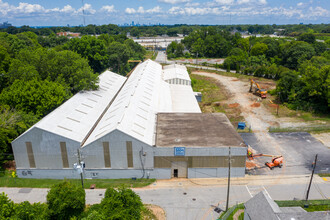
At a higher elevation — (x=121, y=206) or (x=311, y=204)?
(x=121, y=206)

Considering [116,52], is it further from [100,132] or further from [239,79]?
[100,132]

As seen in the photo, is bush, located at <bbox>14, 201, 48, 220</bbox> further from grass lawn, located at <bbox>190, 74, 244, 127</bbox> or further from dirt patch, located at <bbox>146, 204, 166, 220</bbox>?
grass lawn, located at <bbox>190, 74, 244, 127</bbox>

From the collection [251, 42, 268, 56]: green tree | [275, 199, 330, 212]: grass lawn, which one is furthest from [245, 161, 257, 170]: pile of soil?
[251, 42, 268, 56]: green tree

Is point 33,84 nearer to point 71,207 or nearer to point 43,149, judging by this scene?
point 43,149

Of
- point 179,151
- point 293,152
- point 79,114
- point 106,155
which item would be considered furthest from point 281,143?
point 79,114

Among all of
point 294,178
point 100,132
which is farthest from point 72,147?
point 294,178

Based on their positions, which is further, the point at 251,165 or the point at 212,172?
the point at 251,165
